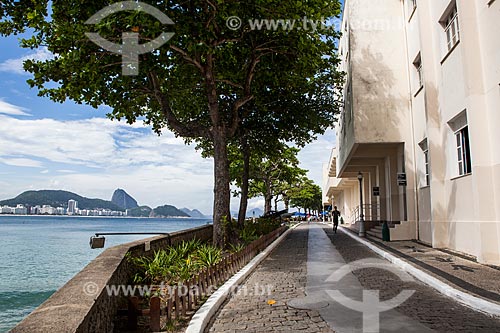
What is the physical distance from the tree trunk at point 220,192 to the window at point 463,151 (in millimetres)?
7429

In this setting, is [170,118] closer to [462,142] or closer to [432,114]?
[432,114]

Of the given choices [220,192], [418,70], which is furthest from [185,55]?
[418,70]

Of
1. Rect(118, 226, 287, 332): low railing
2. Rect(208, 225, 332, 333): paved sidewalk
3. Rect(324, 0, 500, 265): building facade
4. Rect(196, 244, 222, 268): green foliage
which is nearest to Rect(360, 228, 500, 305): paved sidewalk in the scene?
Rect(324, 0, 500, 265): building facade

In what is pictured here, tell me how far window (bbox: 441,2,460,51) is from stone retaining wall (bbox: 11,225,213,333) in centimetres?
1175

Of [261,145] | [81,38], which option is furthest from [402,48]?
[81,38]

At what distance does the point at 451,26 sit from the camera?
1414 centimetres

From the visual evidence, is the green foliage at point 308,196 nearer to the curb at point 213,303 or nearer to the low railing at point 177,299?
the curb at point 213,303

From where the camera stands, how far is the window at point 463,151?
13047mm

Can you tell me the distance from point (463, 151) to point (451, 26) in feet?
13.9

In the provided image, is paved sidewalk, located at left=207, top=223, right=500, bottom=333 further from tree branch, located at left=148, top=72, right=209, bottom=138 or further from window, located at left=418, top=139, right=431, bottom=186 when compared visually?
window, located at left=418, top=139, right=431, bottom=186

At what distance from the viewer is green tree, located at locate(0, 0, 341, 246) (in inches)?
428

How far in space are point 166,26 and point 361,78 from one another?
11.3 metres

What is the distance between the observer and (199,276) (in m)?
7.47

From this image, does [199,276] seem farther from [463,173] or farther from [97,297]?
[463,173]
